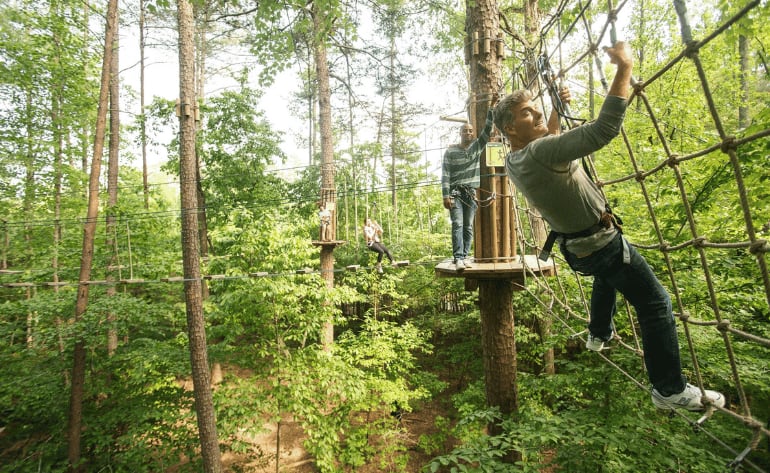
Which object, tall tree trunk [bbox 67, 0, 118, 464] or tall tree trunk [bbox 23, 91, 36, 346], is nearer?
tall tree trunk [bbox 67, 0, 118, 464]

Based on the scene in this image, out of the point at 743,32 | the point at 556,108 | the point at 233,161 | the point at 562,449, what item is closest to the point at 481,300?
Answer: the point at 562,449

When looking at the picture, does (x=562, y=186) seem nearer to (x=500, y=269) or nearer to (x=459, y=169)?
(x=500, y=269)

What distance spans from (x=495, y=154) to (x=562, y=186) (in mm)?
1698

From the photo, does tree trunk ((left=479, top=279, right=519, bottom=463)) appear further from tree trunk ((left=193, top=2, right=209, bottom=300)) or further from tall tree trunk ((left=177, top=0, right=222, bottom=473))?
tree trunk ((left=193, top=2, right=209, bottom=300))

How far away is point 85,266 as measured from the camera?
5.55 m

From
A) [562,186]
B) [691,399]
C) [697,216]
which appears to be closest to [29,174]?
[562,186]

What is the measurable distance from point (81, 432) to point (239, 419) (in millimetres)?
2681

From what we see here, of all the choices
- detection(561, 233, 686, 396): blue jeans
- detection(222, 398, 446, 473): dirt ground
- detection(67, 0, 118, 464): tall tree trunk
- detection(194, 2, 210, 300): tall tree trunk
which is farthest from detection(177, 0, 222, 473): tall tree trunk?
detection(561, 233, 686, 396): blue jeans

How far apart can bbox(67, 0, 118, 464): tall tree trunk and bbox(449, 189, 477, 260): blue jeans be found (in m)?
5.44

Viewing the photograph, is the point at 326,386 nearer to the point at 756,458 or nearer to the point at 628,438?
the point at 628,438

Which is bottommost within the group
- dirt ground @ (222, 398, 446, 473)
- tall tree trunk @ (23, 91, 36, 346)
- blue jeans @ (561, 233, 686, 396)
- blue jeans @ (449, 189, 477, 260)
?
dirt ground @ (222, 398, 446, 473)

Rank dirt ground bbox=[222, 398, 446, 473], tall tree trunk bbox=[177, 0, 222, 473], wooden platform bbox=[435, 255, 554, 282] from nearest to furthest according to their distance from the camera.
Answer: wooden platform bbox=[435, 255, 554, 282]
tall tree trunk bbox=[177, 0, 222, 473]
dirt ground bbox=[222, 398, 446, 473]

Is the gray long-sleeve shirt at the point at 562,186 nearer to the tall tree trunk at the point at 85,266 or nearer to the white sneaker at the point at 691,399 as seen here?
the white sneaker at the point at 691,399

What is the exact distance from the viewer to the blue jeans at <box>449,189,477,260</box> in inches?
120
